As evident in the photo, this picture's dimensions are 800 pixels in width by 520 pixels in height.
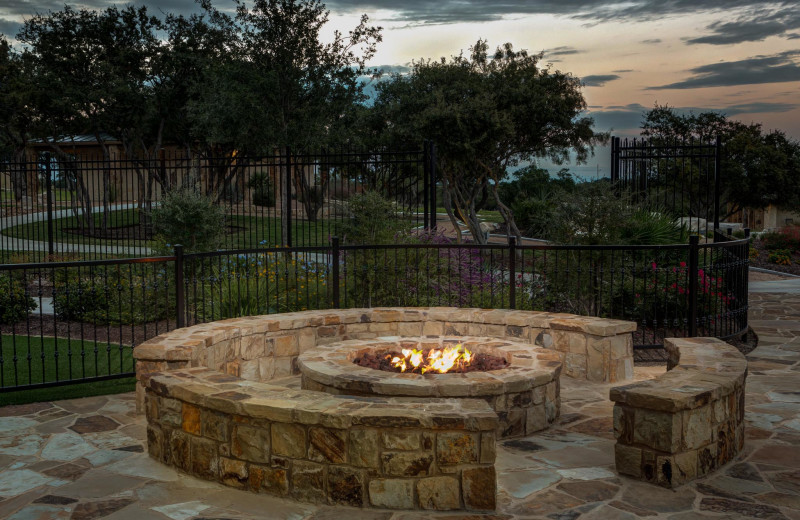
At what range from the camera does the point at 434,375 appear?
219 inches

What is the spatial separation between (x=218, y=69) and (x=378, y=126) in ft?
25.1

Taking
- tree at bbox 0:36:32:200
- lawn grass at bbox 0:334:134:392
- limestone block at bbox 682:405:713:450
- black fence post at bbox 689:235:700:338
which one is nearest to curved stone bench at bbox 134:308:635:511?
limestone block at bbox 682:405:713:450

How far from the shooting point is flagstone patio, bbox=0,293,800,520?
4.04 m

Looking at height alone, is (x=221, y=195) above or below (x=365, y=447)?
above

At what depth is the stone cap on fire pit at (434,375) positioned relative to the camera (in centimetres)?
533

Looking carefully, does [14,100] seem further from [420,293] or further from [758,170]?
[758,170]

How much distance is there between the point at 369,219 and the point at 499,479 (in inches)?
314

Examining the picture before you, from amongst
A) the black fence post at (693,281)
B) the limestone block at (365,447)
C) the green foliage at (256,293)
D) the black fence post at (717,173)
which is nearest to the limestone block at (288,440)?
the limestone block at (365,447)

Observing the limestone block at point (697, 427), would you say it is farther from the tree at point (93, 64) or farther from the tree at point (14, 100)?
the tree at point (14, 100)

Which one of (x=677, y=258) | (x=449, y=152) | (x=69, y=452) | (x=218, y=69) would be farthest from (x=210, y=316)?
(x=449, y=152)

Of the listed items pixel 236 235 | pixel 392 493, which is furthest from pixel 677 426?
pixel 236 235

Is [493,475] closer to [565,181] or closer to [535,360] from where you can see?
[535,360]

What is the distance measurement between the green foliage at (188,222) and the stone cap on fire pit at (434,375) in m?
6.21

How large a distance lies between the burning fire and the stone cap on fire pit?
285 millimetres
